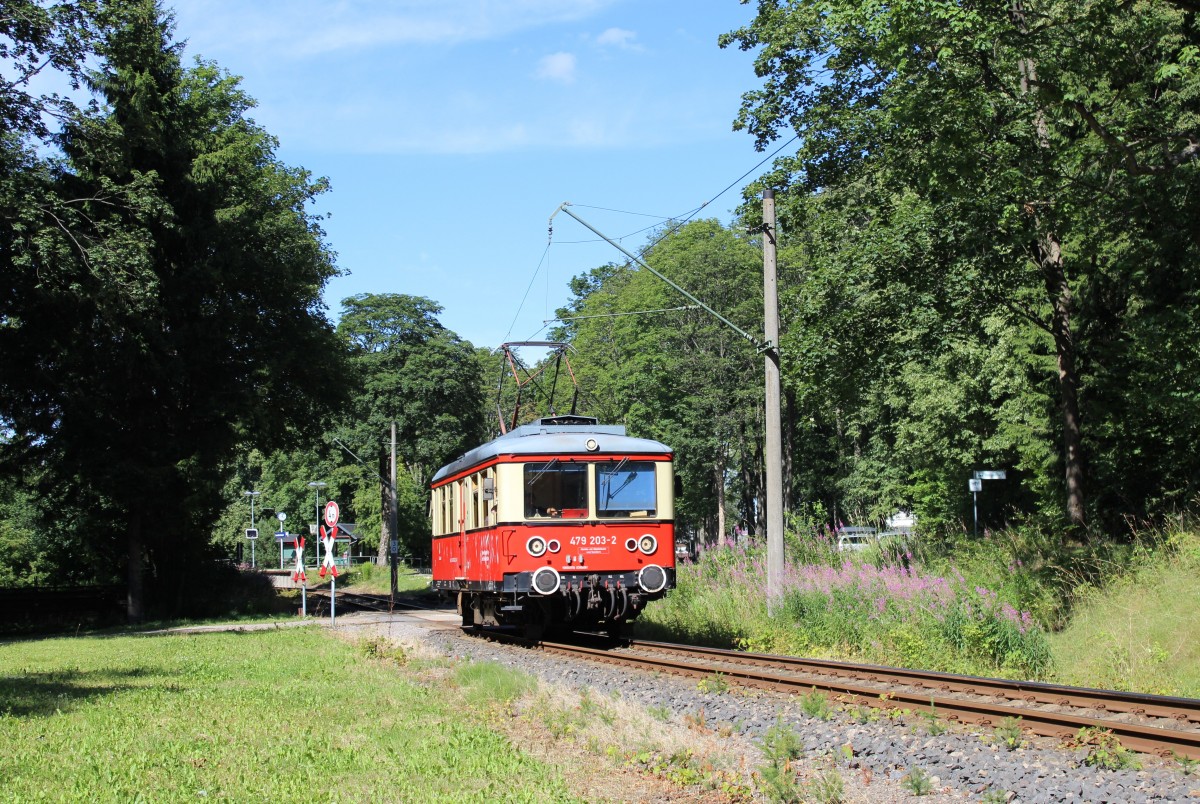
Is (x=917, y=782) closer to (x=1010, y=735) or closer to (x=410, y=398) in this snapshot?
(x=1010, y=735)

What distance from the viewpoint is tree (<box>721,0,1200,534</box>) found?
14.7 meters

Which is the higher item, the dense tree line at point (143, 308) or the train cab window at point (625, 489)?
the dense tree line at point (143, 308)

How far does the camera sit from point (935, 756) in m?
7.52

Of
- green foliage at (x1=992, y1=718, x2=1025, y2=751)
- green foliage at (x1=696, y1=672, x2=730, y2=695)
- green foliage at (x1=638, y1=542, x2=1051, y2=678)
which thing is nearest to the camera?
green foliage at (x1=992, y1=718, x2=1025, y2=751)

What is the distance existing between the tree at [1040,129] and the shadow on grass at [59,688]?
1246cm

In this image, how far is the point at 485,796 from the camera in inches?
270

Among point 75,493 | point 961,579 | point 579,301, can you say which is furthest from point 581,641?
point 579,301

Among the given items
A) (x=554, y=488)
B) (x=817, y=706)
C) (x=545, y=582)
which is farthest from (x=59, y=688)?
(x=817, y=706)

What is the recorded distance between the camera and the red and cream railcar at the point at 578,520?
15766mm

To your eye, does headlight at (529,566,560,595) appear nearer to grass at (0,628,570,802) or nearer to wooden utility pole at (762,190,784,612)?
grass at (0,628,570,802)

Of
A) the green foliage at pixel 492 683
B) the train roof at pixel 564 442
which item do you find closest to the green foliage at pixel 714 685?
the green foliage at pixel 492 683

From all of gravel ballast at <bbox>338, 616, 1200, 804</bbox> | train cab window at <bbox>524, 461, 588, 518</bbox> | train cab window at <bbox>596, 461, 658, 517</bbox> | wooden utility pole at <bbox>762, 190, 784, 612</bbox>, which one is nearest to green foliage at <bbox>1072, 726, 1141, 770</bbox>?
gravel ballast at <bbox>338, 616, 1200, 804</bbox>

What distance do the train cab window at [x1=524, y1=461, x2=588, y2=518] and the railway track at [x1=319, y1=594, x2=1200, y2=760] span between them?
2.54m

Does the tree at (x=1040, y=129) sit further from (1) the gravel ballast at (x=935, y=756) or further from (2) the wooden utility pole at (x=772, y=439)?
(1) the gravel ballast at (x=935, y=756)
